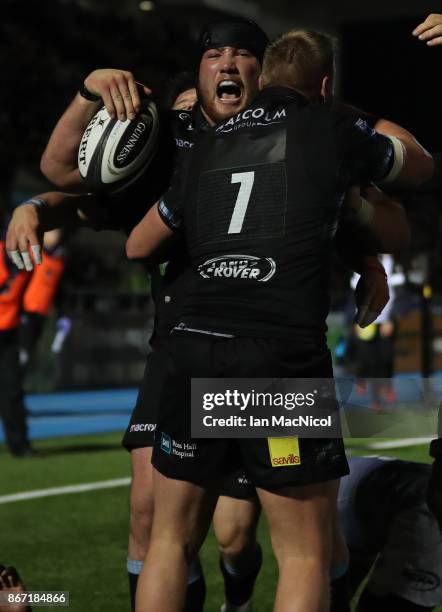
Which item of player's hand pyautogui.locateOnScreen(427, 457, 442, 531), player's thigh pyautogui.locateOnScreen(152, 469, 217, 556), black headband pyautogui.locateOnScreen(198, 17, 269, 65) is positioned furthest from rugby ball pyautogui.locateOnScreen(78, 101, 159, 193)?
player's hand pyautogui.locateOnScreen(427, 457, 442, 531)

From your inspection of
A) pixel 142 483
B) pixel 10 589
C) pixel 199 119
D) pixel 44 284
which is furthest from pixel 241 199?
pixel 44 284


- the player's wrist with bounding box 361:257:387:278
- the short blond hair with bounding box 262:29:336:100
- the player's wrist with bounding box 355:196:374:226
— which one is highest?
the short blond hair with bounding box 262:29:336:100

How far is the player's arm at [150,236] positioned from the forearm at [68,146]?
2.09 feet

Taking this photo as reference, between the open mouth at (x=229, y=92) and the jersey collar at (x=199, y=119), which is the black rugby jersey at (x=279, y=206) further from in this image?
the jersey collar at (x=199, y=119)

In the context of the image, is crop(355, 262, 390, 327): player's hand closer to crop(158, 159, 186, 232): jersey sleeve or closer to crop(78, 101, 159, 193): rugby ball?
crop(158, 159, 186, 232): jersey sleeve

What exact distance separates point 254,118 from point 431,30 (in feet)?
2.52

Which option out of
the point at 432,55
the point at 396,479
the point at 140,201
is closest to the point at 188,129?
the point at 140,201

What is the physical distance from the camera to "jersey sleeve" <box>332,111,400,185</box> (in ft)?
12.4

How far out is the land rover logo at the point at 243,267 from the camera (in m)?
3.79

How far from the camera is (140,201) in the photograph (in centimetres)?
480

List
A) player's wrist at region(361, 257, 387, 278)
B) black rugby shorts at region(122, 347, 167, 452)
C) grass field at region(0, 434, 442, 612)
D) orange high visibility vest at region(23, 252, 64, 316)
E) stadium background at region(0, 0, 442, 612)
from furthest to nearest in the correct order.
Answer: orange high visibility vest at region(23, 252, 64, 316) < stadium background at region(0, 0, 442, 612) < grass field at region(0, 434, 442, 612) < black rugby shorts at region(122, 347, 167, 452) < player's wrist at region(361, 257, 387, 278)

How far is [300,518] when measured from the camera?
12.4 ft

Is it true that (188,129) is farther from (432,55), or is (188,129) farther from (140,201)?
(432,55)

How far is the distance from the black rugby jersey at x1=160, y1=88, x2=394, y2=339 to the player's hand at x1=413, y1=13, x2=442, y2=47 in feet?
1.78
